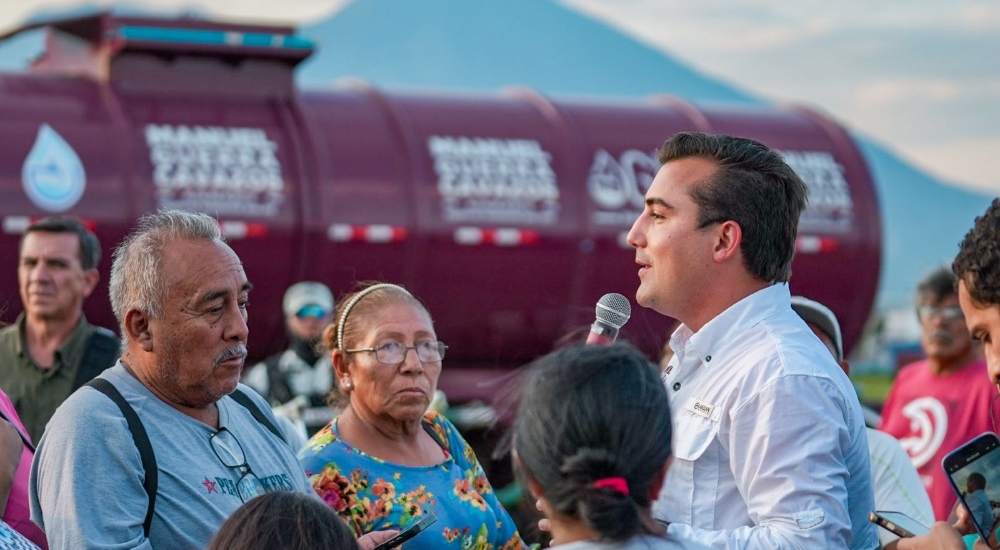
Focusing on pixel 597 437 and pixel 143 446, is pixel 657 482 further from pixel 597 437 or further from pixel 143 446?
pixel 143 446

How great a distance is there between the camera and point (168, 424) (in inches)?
113

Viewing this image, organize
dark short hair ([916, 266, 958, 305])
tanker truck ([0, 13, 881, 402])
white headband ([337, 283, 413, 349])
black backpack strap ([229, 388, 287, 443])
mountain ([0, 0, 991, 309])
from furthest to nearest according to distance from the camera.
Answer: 1. mountain ([0, 0, 991, 309])
2. tanker truck ([0, 13, 881, 402])
3. dark short hair ([916, 266, 958, 305])
4. white headband ([337, 283, 413, 349])
5. black backpack strap ([229, 388, 287, 443])

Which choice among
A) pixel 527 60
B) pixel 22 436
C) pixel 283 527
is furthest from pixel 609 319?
pixel 527 60

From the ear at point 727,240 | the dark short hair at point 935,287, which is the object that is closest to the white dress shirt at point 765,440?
the ear at point 727,240

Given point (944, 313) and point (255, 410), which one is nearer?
point (255, 410)

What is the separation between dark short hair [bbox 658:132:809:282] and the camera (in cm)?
290

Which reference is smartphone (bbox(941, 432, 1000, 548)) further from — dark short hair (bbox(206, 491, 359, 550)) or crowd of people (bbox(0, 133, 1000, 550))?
dark short hair (bbox(206, 491, 359, 550))

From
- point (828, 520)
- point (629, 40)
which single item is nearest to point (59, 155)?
point (828, 520)

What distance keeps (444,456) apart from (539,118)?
586 cm

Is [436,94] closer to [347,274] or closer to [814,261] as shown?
[347,274]

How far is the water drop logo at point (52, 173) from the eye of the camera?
7.72m

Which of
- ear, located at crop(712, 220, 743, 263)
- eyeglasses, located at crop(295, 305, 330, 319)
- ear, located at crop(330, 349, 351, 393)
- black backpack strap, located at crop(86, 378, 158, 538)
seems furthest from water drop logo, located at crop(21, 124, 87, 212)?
ear, located at crop(712, 220, 743, 263)

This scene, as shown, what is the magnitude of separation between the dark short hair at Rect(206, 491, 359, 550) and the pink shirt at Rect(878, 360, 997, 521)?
12.6 ft

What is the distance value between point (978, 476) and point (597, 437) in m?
1.07
